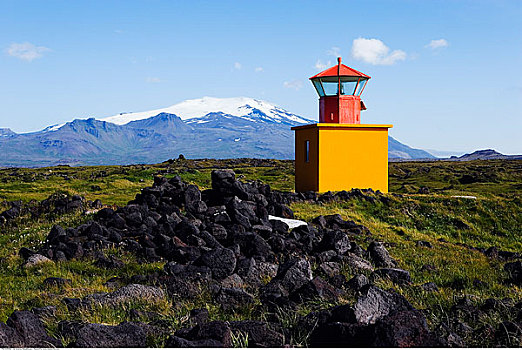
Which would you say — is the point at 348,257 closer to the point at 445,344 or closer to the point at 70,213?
the point at 445,344

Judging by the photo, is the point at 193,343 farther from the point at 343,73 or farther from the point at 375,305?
the point at 343,73

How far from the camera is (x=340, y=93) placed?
97.6 ft

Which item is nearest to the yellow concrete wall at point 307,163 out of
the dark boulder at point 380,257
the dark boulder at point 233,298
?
the dark boulder at point 380,257

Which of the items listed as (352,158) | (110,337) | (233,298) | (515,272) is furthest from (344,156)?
(110,337)

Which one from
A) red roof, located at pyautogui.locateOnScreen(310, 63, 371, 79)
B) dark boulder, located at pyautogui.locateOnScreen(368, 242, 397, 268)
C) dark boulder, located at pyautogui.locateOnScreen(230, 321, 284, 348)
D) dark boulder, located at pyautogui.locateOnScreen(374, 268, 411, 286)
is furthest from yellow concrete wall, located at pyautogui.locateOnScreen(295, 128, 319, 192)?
dark boulder, located at pyautogui.locateOnScreen(230, 321, 284, 348)

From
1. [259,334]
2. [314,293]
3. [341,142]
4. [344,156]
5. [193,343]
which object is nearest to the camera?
[193,343]

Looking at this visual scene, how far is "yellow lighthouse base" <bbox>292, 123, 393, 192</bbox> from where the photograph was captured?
93.4 feet

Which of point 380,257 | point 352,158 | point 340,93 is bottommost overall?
point 380,257

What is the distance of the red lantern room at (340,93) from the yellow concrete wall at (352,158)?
4.18ft

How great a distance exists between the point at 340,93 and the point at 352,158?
3.87 meters

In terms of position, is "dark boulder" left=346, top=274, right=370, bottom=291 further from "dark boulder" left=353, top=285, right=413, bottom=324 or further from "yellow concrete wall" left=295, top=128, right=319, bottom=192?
"yellow concrete wall" left=295, top=128, right=319, bottom=192

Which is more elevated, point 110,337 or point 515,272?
point 110,337

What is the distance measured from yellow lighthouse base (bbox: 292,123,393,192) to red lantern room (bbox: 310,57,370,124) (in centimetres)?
123

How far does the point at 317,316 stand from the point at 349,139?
2211 centimetres
